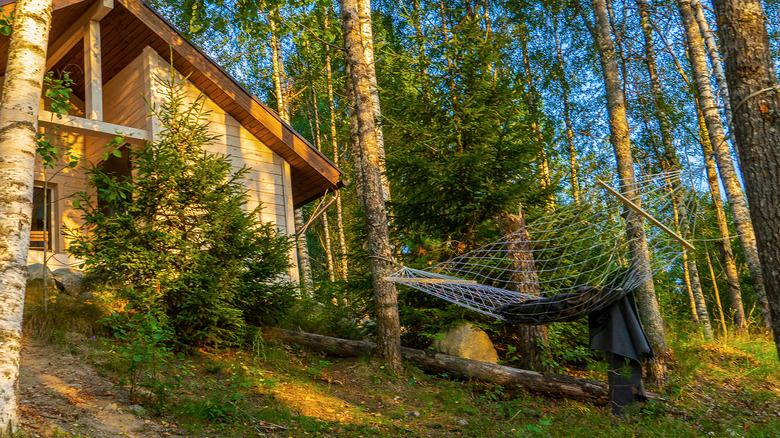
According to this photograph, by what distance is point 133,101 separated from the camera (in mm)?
9227

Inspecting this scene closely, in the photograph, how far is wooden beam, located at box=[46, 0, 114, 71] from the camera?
26.6ft

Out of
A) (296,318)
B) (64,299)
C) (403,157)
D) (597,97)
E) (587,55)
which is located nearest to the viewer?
(64,299)

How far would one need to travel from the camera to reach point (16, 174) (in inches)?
148

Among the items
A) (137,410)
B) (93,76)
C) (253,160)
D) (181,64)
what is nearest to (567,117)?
(253,160)

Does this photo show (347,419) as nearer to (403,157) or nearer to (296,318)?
(296,318)

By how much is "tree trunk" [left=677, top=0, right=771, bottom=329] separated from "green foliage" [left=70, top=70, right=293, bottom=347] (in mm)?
6034

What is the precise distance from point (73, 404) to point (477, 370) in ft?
13.2

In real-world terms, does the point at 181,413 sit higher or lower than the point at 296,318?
lower

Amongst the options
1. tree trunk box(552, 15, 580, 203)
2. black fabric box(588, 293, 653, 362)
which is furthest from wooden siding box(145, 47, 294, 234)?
tree trunk box(552, 15, 580, 203)

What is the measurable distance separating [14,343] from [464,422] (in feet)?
12.0

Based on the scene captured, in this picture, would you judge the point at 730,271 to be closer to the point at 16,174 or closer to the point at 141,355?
the point at 141,355

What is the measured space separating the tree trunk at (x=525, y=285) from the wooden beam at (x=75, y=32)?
6.23m

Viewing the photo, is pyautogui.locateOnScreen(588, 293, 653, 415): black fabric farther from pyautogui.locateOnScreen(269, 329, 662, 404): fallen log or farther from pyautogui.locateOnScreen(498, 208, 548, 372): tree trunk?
pyautogui.locateOnScreen(498, 208, 548, 372): tree trunk

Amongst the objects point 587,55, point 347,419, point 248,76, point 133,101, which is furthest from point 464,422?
point 248,76
